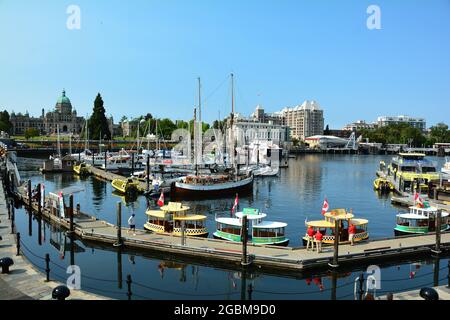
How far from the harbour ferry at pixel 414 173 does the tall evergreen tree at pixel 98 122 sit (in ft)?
446

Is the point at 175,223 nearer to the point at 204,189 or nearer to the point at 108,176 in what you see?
the point at 204,189

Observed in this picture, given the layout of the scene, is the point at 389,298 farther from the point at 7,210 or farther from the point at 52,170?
the point at 52,170

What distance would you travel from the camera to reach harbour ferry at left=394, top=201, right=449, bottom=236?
44.6 m

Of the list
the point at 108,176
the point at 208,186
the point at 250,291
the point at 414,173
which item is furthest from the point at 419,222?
the point at 108,176

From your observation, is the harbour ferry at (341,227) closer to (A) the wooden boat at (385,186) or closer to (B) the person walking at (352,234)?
(B) the person walking at (352,234)

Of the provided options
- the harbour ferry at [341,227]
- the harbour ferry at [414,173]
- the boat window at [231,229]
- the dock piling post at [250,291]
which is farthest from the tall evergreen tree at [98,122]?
the dock piling post at [250,291]

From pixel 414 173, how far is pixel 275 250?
178 feet

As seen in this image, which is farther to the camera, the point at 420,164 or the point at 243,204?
the point at 420,164

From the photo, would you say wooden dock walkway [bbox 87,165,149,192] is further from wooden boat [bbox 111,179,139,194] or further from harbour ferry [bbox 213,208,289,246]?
harbour ferry [bbox 213,208,289,246]

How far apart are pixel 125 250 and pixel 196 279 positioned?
341 inches

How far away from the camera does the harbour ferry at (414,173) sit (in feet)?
247

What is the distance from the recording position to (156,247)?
36062 millimetres

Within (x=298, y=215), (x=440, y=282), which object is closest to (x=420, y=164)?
(x=298, y=215)

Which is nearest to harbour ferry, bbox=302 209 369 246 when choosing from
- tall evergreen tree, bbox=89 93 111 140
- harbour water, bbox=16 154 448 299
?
harbour water, bbox=16 154 448 299
